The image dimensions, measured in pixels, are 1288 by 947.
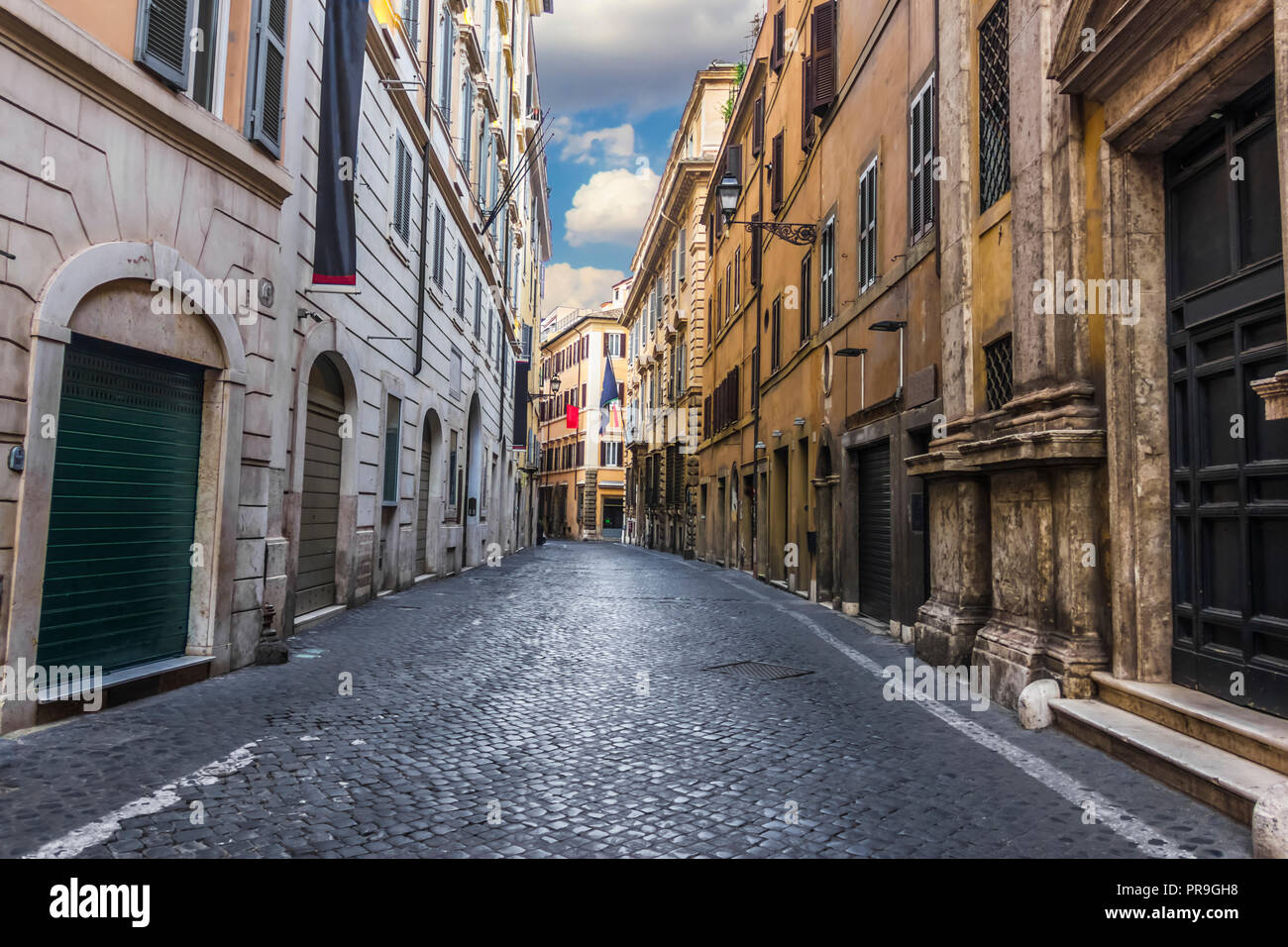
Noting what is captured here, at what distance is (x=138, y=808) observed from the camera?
11.7ft

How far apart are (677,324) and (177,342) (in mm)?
29002

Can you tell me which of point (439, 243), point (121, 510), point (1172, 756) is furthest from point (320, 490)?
point (1172, 756)

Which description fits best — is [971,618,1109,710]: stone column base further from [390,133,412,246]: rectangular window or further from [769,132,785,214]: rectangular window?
[769,132,785,214]: rectangular window

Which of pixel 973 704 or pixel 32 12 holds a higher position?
pixel 32 12

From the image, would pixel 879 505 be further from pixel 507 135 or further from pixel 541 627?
pixel 507 135

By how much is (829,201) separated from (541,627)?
8.49 meters

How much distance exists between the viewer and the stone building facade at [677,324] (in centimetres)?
3155

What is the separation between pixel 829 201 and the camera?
14.0m

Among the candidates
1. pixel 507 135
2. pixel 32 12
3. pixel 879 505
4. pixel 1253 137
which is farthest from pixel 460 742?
pixel 507 135

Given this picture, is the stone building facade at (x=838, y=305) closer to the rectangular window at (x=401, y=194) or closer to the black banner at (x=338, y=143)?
the rectangular window at (x=401, y=194)

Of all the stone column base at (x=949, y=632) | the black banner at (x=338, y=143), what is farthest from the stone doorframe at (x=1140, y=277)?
the black banner at (x=338, y=143)

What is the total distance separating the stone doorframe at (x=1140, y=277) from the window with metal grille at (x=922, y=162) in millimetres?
3319

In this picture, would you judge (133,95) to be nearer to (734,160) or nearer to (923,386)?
(923,386)
